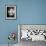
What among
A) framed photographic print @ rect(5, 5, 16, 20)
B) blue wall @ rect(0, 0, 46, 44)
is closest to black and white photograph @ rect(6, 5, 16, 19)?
framed photographic print @ rect(5, 5, 16, 20)

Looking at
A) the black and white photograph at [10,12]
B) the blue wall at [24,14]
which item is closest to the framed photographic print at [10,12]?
the black and white photograph at [10,12]

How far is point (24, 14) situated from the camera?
4.58 meters

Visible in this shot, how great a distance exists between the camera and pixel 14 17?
4570 mm

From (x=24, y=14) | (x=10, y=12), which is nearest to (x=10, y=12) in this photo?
(x=10, y=12)

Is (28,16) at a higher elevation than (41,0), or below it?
below

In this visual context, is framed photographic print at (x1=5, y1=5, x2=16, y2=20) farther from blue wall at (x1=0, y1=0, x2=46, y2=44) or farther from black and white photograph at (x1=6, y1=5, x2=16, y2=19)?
blue wall at (x1=0, y1=0, x2=46, y2=44)

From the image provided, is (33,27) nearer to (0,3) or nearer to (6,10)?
(6,10)

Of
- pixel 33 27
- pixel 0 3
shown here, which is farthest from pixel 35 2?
pixel 0 3

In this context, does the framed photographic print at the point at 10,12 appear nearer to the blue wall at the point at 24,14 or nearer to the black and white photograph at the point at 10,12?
the black and white photograph at the point at 10,12

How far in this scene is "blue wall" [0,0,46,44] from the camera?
15.0 ft

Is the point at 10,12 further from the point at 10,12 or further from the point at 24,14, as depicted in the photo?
the point at 24,14

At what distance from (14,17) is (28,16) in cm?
48

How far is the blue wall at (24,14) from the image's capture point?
4.56 meters

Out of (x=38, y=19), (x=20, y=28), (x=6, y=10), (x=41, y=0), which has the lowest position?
(x=20, y=28)
